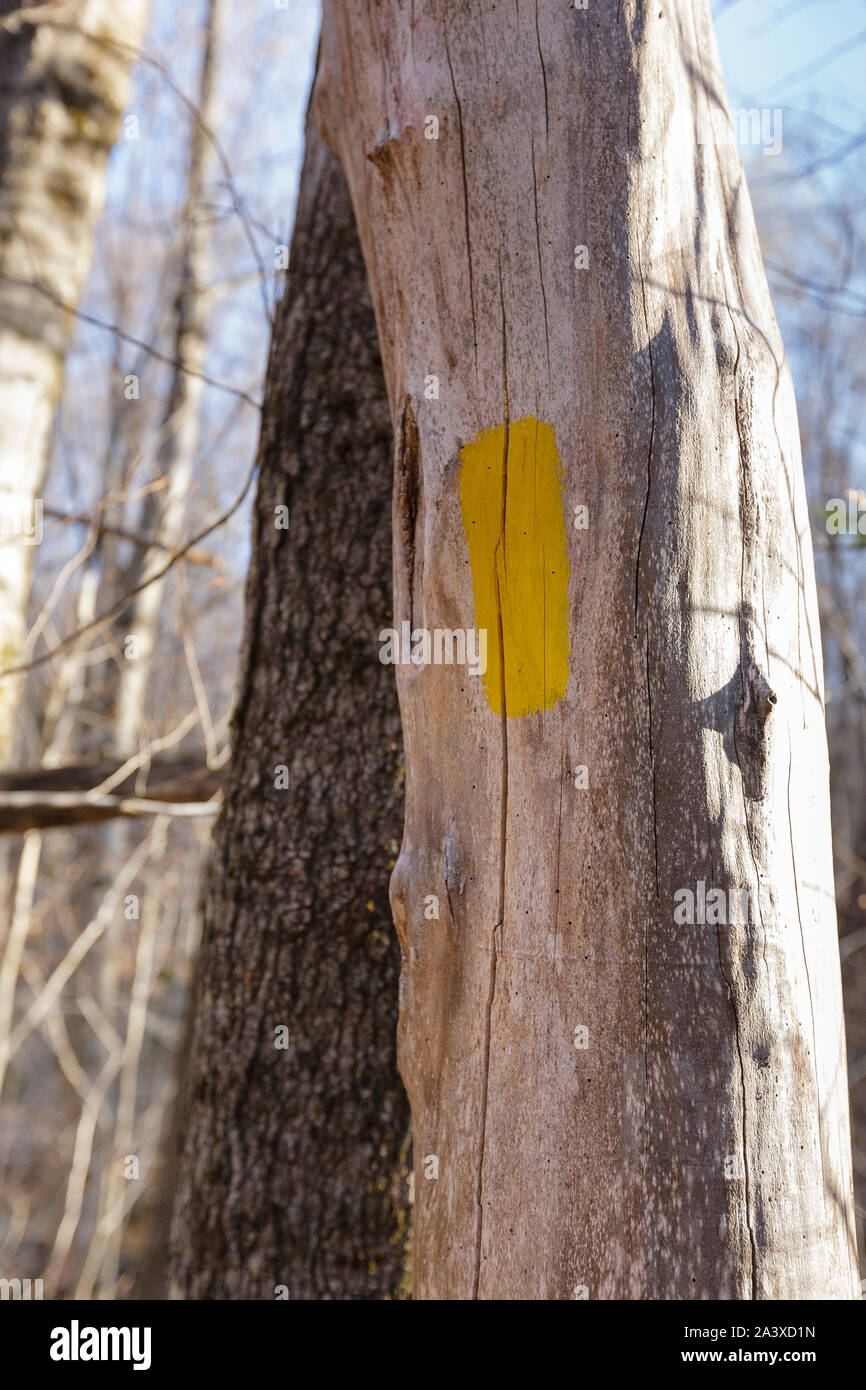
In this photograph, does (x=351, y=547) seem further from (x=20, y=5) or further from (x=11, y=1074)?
(x=11, y=1074)

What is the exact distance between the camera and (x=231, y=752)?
8.05 feet

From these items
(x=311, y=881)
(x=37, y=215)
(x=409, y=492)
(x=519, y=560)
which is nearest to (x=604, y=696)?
(x=519, y=560)

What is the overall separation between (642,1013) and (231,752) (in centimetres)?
146

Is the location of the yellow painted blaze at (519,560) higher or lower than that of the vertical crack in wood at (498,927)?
higher

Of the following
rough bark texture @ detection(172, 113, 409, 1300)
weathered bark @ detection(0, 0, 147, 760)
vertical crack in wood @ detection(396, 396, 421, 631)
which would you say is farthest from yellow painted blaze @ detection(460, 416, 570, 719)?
weathered bark @ detection(0, 0, 147, 760)

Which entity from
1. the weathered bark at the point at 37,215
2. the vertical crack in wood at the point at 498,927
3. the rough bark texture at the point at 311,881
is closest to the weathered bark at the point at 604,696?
the vertical crack in wood at the point at 498,927

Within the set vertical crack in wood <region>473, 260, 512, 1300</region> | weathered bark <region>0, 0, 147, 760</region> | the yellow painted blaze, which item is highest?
weathered bark <region>0, 0, 147, 760</region>

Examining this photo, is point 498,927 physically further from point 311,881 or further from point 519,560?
point 311,881

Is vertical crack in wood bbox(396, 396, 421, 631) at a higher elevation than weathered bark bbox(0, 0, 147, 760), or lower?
lower

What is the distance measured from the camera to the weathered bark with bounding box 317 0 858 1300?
1262mm

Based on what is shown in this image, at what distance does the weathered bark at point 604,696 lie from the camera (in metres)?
1.26

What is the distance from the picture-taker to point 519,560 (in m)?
1.44

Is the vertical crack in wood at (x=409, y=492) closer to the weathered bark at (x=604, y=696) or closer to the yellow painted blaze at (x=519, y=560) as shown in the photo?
the weathered bark at (x=604, y=696)

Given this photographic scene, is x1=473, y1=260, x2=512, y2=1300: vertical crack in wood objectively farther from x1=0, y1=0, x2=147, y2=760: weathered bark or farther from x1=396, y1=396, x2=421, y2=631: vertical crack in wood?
x1=0, y1=0, x2=147, y2=760: weathered bark
